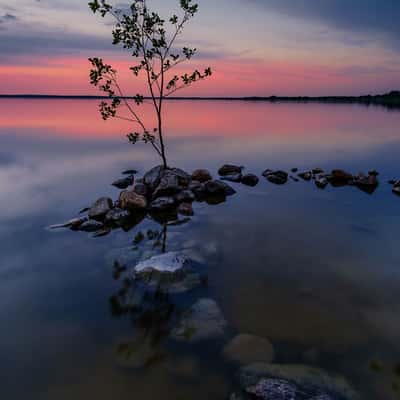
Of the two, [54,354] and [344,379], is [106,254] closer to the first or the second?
[54,354]

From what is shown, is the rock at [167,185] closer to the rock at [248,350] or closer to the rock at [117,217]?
the rock at [117,217]

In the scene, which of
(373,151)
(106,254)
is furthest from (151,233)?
(373,151)

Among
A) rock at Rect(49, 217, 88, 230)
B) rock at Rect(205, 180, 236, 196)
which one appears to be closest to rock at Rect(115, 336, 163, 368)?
rock at Rect(49, 217, 88, 230)

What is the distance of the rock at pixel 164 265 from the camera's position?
→ 853cm

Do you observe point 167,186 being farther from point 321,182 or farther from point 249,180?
point 321,182

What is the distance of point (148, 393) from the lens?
5.23 m

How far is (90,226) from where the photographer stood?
12.2m

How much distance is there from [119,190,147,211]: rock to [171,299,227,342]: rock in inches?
307

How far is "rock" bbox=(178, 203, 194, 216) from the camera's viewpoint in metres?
14.3

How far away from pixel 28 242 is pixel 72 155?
1950 centimetres

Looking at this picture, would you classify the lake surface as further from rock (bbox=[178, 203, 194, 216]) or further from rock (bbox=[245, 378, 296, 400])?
rock (bbox=[245, 378, 296, 400])

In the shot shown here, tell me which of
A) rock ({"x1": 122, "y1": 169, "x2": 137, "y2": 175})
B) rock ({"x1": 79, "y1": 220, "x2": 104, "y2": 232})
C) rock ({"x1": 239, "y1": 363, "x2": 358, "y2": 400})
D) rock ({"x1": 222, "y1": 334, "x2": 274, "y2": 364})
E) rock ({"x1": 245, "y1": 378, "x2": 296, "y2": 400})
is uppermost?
rock ({"x1": 245, "y1": 378, "x2": 296, "y2": 400})

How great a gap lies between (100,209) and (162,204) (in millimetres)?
2994

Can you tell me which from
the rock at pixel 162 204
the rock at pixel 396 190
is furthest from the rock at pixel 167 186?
the rock at pixel 396 190
